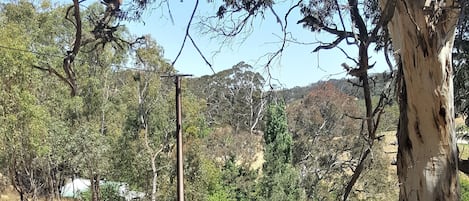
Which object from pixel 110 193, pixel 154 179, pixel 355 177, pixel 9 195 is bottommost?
pixel 9 195

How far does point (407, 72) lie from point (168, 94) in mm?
9599

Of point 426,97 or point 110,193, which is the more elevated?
point 426,97

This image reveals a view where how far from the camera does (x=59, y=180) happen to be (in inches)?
531

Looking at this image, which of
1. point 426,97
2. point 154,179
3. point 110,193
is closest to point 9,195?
point 110,193

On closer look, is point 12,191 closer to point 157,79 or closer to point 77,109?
point 77,109

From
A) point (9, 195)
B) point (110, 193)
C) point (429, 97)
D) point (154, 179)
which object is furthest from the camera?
point (9, 195)

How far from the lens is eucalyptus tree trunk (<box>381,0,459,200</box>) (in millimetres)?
1774

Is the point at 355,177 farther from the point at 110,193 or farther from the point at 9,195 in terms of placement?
the point at 9,195

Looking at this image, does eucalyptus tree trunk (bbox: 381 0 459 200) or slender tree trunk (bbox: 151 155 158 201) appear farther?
slender tree trunk (bbox: 151 155 158 201)

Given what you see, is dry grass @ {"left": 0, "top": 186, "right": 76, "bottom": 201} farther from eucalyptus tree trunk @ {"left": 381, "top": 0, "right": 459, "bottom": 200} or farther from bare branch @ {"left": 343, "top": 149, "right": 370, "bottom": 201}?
eucalyptus tree trunk @ {"left": 381, "top": 0, "right": 459, "bottom": 200}

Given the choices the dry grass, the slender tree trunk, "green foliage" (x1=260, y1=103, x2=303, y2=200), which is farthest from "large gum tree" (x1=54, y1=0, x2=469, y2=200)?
the dry grass

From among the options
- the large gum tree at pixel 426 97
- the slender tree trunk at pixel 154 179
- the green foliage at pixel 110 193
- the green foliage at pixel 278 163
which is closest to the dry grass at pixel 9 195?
the green foliage at pixel 110 193

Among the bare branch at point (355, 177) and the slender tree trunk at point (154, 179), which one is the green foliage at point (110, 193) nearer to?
the slender tree trunk at point (154, 179)

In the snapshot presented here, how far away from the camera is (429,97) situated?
5.84 ft
